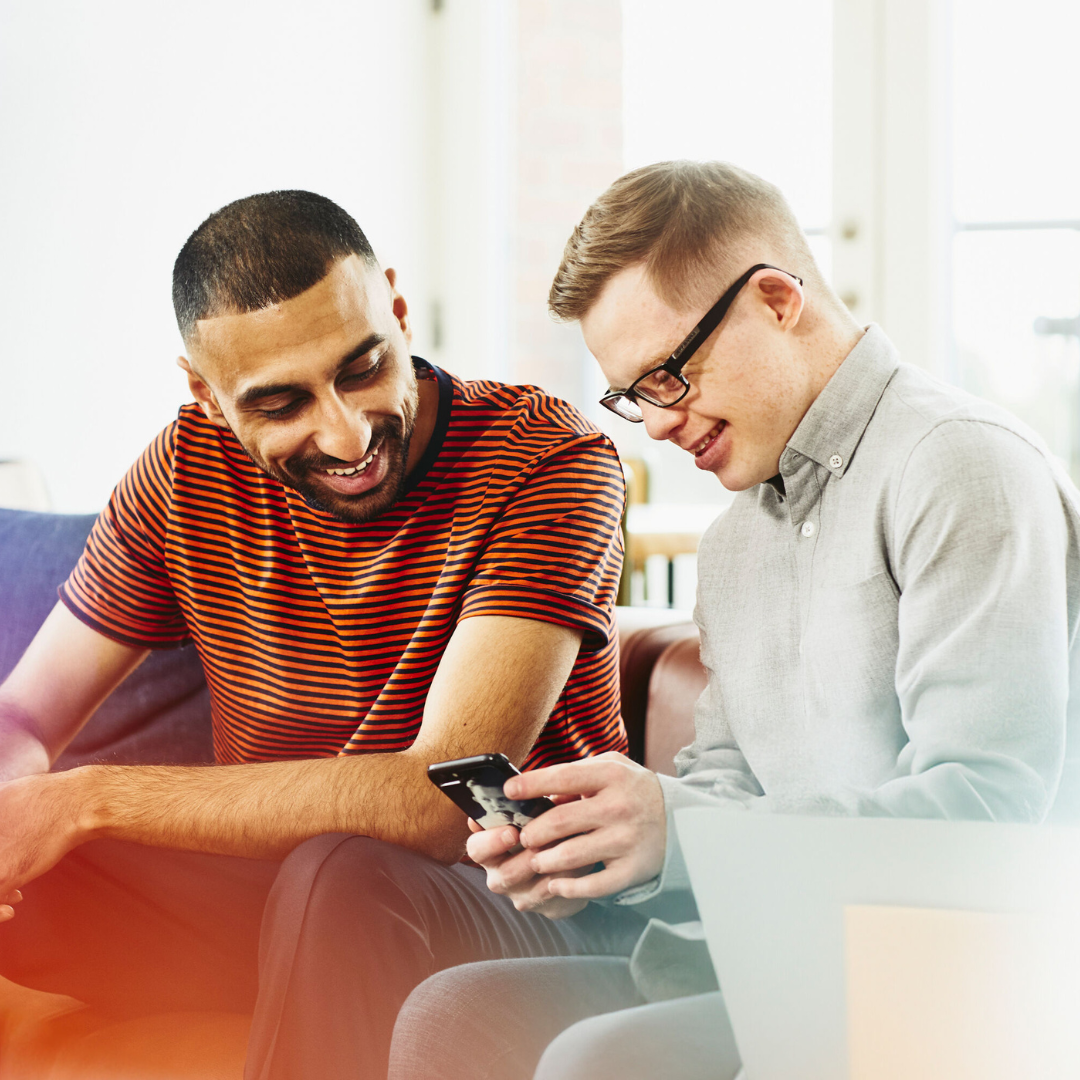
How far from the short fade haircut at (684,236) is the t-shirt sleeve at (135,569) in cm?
57

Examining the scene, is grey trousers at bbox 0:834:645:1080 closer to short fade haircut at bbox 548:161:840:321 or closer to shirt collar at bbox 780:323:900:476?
shirt collar at bbox 780:323:900:476

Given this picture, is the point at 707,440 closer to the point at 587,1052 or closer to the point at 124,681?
the point at 587,1052

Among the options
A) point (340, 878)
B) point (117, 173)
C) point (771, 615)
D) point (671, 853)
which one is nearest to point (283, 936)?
point (340, 878)

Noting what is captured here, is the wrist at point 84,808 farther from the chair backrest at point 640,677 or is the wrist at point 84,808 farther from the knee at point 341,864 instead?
the chair backrest at point 640,677

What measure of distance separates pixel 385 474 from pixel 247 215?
0.27 metres

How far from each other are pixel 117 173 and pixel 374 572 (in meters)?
1.36

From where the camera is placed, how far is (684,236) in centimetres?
83

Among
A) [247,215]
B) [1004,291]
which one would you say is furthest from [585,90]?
[247,215]

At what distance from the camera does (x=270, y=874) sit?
90 cm

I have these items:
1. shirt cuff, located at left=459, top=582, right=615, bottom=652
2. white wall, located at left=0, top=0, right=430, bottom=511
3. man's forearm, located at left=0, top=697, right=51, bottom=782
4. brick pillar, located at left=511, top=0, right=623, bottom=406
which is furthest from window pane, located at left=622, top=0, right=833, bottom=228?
man's forearm, located at left=0, top=697, right=51, bottom=782

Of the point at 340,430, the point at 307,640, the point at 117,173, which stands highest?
the point at 117,173

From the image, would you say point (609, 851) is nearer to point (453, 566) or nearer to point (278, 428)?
point (453, 566)

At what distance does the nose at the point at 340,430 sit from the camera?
41.3 inches

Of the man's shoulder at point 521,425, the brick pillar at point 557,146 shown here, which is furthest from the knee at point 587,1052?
the brick pillar at point 557,146
